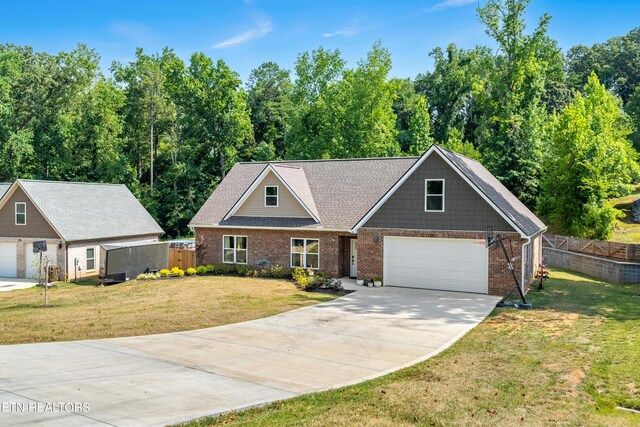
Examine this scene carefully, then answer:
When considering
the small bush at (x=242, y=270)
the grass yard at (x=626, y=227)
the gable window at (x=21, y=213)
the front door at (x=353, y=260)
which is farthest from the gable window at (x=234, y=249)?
the grass yard at (x=626, y=227)

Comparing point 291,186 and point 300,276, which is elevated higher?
point 291,186

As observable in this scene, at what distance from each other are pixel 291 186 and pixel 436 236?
8398 mm

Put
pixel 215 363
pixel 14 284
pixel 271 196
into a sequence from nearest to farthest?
pixel 215 363 < pixel 271 196 < pixel 14 284

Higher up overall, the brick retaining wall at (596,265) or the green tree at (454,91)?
the green tree at (454,91)

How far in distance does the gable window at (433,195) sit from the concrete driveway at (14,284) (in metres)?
20.7

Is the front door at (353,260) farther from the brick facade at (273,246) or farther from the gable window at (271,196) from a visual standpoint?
the gable window at (271,196)

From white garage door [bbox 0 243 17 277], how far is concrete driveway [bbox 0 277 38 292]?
2.28 feet

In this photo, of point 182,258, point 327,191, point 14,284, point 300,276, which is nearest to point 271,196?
point 327,191

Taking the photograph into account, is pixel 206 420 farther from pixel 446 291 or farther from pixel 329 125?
pixel 329 125

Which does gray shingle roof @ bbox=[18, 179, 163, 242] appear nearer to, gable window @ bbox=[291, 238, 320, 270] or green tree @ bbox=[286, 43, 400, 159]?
gable window @ bbox=[291, 238, 320, 270]

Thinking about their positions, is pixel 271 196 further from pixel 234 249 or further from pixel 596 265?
pixel 596 265

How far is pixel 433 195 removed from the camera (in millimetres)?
21672

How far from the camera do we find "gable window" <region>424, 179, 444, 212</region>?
21.5 m

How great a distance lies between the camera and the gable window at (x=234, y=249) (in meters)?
27.4
